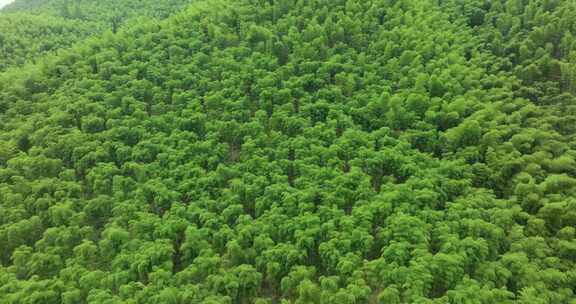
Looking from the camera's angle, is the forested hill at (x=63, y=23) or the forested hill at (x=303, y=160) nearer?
the forested hill at (x=303, y=160)

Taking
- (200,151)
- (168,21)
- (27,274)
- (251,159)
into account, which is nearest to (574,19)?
(251,159)

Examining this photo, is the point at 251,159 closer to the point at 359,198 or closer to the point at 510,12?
the point at 359,198

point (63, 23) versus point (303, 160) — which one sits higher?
point (63, 23)

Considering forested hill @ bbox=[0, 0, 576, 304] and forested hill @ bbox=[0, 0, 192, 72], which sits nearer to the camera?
forested hill @ bbox=[0, 0, 576, 304]

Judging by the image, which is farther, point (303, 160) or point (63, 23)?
point (63, 23)
